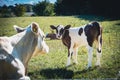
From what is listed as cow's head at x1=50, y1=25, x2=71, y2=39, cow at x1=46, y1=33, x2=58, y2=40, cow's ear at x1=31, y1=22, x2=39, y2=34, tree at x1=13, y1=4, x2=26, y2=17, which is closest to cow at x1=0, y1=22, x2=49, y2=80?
cow's ear at x1=31, y1=22, x2=39, y2=34

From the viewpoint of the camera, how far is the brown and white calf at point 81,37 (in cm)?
283

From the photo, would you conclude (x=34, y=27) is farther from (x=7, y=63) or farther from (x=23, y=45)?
(x=7, y=63)

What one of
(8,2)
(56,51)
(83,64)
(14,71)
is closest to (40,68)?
(56,51)

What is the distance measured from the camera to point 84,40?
9.39 ft

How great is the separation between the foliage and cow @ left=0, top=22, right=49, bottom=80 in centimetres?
70

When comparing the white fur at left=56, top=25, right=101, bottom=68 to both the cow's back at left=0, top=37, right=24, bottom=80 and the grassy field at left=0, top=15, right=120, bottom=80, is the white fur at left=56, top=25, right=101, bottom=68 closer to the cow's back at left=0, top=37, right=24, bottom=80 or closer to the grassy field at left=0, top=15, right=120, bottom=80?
the grassy field at left=0, top=15, right=120, bottom=80

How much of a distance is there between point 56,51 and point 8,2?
0.58 m

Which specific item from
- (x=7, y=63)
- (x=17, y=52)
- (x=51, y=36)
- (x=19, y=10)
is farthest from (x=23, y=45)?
(x=19, y=10)

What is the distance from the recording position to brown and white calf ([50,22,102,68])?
283 centimetres

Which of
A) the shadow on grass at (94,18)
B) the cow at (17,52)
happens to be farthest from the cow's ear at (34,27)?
the shadow on grass at (94,18)

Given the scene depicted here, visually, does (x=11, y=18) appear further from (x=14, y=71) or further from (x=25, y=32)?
(x=14, y=71)

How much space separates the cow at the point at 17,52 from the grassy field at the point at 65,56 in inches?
19.5

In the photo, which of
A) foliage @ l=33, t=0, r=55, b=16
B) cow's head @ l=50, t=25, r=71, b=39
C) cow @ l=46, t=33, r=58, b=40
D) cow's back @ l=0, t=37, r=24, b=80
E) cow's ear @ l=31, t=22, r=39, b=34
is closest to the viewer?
cow's back @ l=0, t=37, r=24, b=80

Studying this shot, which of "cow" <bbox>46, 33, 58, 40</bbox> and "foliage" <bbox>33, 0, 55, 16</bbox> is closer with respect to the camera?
"cow" <bbox>46, 33, 58, 40</bbox>
